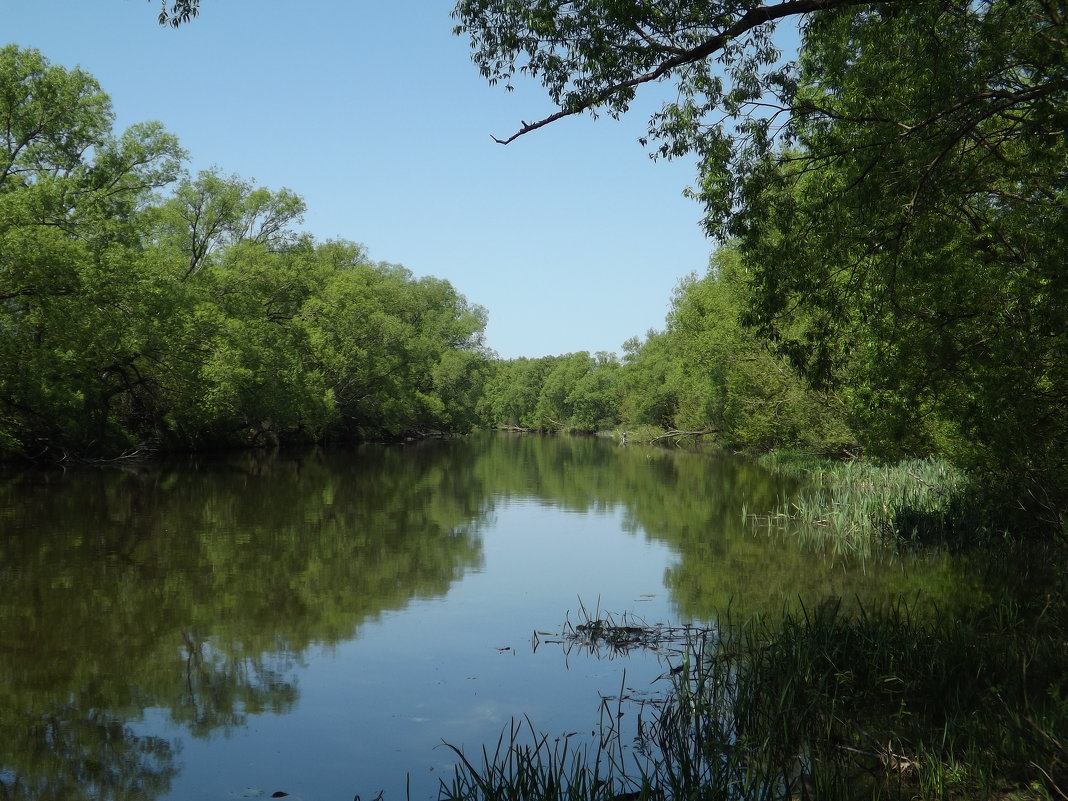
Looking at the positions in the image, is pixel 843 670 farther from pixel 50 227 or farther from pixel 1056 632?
pixel 50 227

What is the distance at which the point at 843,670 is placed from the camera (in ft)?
24.8

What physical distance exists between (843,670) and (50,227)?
84.4ft

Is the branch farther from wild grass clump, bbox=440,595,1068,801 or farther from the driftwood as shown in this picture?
the driftwood

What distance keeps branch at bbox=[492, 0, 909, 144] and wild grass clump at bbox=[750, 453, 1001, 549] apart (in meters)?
11.4

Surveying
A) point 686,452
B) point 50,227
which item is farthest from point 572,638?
point 686,452

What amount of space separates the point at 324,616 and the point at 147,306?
20888 millimetres

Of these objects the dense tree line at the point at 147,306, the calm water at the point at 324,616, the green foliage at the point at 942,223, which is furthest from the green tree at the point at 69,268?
the green foliage at the point at 942,223

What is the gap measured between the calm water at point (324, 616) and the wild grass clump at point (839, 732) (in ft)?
3.21

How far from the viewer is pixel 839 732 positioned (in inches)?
257

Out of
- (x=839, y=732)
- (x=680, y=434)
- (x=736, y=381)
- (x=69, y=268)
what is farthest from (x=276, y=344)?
(x=839, y=732)

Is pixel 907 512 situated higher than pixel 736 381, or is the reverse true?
pixel 736 381

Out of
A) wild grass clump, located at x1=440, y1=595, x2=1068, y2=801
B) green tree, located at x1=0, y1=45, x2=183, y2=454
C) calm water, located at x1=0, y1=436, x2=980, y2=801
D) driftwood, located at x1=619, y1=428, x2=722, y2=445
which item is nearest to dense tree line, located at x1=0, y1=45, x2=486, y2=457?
green tree, located at x1=0, y1=45, x2=183, y2=454

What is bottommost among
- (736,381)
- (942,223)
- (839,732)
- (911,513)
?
(839,732)

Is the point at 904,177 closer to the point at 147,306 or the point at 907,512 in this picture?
the point at 907,512
